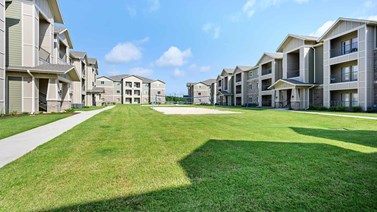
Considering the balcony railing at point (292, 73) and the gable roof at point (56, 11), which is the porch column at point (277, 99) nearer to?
the balcony railing at point (292, 73)

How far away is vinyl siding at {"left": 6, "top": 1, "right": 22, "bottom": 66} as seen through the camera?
16531 millimetres

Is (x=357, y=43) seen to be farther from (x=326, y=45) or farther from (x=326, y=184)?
(x=326, y=184)

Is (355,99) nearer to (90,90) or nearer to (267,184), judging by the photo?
(267,184)

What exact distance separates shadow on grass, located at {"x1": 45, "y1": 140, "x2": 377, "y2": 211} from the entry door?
17.7 meters

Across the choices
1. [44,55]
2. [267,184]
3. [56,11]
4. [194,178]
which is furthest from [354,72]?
[56,11]

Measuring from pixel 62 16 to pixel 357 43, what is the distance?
31.6 metres

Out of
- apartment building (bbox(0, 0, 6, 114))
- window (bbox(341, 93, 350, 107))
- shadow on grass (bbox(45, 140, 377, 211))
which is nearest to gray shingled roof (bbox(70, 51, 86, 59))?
apartment building (bbox(0, 0, 6, 114))

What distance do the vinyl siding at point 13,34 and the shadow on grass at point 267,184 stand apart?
18434 mm

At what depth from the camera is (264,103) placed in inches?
1638

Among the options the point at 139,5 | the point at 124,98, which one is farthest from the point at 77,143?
the point at 124,98

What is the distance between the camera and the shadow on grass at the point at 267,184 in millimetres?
2770

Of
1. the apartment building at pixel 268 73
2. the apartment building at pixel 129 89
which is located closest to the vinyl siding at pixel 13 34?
the apartment building at pixel 268 73

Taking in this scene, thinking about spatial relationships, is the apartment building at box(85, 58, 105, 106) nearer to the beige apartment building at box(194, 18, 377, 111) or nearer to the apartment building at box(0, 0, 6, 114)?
the apartment building at box(0, 0, 6, 114)

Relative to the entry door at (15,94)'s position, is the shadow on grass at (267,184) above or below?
below
